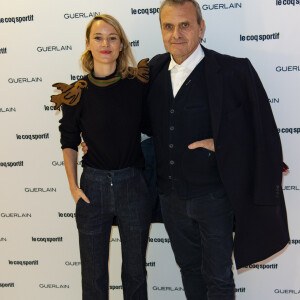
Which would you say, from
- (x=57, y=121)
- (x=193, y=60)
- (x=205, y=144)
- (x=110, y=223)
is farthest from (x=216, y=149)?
(x=57, y=121)

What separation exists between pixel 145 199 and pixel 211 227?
330 mm

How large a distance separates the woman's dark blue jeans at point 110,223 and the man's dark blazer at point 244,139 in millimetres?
415

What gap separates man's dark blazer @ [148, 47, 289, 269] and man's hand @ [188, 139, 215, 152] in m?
0.03

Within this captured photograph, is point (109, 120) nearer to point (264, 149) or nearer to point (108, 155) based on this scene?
point (108, 155)

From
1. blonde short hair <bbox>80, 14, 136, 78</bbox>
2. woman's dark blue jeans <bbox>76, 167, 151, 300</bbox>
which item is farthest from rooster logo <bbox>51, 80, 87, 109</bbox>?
woman's dark blue jeans <bbox>76, 167, 151, 300</bbox>

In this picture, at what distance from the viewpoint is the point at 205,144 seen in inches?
61.8

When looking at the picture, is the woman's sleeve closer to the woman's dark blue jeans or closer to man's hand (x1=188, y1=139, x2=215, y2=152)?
the woman's dark blue jeans

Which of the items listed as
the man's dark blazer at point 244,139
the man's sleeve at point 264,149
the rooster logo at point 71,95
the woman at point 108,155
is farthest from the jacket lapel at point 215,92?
the rooster logo at point 71,95

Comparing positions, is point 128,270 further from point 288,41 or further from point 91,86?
point 288,41

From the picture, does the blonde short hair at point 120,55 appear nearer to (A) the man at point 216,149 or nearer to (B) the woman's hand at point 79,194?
(A) the man at point 216,149

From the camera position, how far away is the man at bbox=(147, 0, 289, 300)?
157 centimetres

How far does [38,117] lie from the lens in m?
2.30

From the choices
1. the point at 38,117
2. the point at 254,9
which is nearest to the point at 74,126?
the point at 38,117

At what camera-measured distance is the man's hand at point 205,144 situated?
1.56 metres
